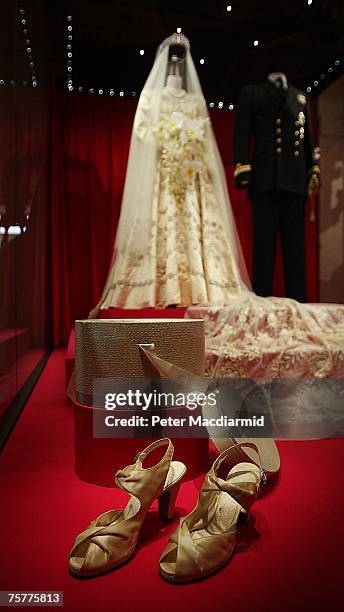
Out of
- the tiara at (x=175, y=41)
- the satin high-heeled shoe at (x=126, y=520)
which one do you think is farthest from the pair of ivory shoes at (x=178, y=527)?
the tiara at (x=175, y=41)

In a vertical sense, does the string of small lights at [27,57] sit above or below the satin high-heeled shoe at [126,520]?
above

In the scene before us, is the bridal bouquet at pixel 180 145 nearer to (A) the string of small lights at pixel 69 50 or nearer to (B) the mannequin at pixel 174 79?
(B) the mannequin at pixel 174 79

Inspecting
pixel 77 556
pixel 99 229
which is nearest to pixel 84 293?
pixel 99 229

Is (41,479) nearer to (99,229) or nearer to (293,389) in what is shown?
(293,389)

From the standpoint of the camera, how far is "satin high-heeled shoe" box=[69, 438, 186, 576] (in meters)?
0.82

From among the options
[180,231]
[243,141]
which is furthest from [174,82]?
[180,231]

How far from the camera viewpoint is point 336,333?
194 cm

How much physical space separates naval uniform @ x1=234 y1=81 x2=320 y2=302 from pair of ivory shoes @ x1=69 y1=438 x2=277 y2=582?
6.42 feet

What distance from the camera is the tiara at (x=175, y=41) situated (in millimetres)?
2453

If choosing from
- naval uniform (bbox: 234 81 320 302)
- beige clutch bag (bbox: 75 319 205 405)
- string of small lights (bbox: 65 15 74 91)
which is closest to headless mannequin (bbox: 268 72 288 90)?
naval uniform (bbox: 234 81 320 302)

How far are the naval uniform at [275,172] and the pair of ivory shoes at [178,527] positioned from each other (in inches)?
77.1

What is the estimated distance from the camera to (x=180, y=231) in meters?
2.83

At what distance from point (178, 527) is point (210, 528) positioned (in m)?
0.07

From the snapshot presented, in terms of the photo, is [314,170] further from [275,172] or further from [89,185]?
[89,185]
